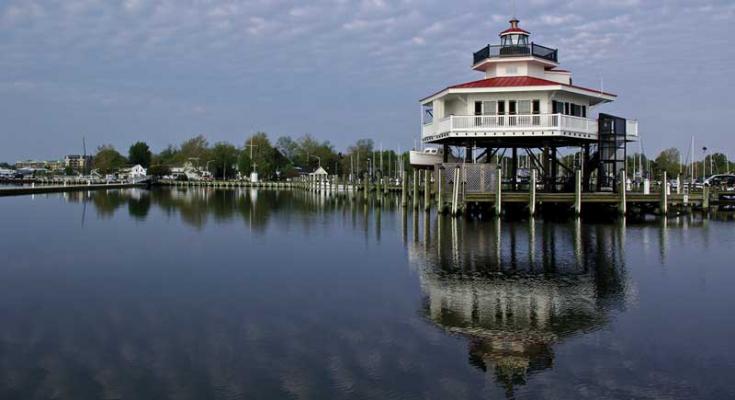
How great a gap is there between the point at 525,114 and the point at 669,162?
9127 cm

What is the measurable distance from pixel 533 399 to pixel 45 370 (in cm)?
664

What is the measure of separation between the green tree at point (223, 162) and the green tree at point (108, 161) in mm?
25635

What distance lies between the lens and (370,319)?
12.4 m

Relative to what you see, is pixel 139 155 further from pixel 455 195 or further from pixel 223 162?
pixel 455 195

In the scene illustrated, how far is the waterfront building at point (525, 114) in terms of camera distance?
34344 millimetres

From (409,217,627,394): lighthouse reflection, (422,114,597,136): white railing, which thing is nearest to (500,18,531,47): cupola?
(422,114,597,136): white railing

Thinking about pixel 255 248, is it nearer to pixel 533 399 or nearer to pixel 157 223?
pixel 157 223

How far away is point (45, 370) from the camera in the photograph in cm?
937

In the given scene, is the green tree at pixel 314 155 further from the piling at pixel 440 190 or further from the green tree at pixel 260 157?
the piling at pixel 440 190

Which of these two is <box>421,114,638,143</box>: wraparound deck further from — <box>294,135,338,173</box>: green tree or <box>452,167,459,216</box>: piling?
<box>294,135,338,173</box>: green tree

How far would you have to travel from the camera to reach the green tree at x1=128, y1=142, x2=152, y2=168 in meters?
168

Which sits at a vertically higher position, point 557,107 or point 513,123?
point 557,107

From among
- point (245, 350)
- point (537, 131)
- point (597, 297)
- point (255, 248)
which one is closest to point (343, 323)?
point (245, 350)

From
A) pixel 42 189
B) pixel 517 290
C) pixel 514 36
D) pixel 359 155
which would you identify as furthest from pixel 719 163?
pixel 517 290
